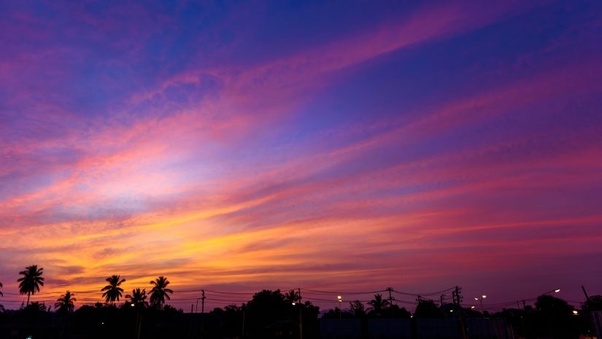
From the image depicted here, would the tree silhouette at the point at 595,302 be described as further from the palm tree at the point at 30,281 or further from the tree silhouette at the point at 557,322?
the palm tree at the point at 30,281

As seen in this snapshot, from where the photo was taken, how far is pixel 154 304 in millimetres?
137250

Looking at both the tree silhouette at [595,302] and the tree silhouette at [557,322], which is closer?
the tree silhouette at [557,322]

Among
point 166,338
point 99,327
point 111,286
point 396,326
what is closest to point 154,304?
point 111,286

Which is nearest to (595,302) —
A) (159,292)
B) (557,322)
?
(557,322)

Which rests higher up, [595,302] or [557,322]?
[595,302]

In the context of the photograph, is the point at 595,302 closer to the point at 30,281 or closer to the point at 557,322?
the point at 557,322

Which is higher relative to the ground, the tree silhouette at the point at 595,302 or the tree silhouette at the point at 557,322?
the tree silhouette at the point at 595,302

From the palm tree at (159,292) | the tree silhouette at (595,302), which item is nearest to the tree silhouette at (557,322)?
the tree silhouette at (595,302)

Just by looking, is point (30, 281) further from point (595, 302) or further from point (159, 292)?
point (595, 302)

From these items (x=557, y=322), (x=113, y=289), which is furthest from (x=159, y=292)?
(x=557, y=322)

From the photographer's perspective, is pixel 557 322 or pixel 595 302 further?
pixel 595 302

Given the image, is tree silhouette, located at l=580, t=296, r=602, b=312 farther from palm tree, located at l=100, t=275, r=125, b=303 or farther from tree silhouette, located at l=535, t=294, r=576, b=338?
palm tree, located at l=100, t=275, r=125, b=303

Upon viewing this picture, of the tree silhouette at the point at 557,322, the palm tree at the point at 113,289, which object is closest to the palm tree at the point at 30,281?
the palm tree at the point at 113,289

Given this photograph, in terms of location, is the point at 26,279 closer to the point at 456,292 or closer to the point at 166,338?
the point at 166,338
